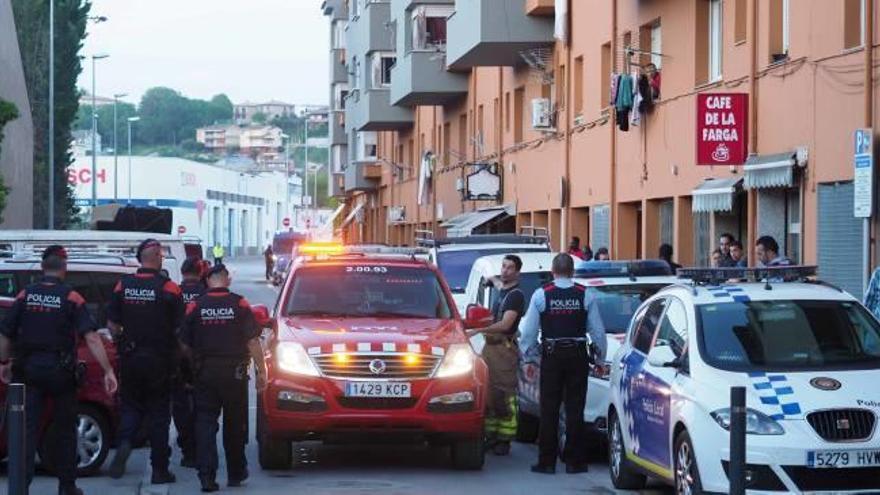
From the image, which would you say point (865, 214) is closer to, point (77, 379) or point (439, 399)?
point (439, 399)

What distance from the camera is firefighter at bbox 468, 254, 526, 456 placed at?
54.2ft

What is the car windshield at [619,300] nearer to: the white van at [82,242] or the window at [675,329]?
the window at [675,329]

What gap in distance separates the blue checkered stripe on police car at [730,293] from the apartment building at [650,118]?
7187 mm

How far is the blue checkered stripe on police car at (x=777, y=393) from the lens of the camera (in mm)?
11094

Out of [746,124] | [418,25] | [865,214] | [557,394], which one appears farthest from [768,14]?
[418,25]

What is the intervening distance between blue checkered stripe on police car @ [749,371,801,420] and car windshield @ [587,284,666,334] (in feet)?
17.1

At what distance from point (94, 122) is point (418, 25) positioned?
34279mm

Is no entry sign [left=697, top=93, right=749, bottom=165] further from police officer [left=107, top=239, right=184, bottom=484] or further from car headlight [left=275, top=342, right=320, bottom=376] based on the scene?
police officer [left=107, top=239, right=184, bottom=484]

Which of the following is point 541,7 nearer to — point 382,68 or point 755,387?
point 755,387

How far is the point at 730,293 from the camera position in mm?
12680

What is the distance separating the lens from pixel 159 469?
1420 cm

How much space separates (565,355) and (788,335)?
3.13 m

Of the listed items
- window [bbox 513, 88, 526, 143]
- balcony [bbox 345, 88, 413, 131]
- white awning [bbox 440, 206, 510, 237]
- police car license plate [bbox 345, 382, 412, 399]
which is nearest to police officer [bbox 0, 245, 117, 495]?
police car license plate [bbox 345, 382, 412, 399]

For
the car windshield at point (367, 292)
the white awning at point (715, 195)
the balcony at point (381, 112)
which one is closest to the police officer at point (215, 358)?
the car windshield at point (367, 292)
